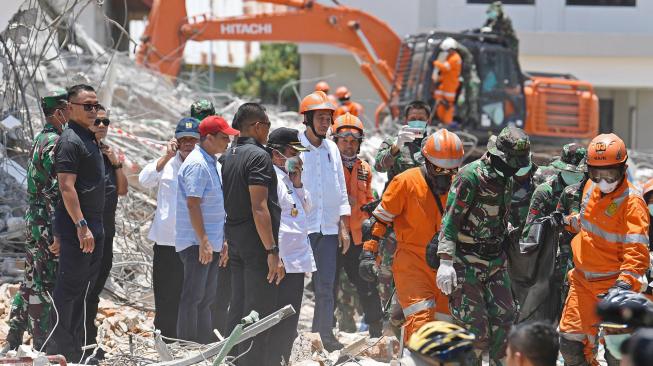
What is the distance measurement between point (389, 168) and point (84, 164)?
268 centimetres

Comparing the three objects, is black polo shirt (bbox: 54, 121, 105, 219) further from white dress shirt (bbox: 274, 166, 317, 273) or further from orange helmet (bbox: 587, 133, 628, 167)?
orange helmet (bbox: 587, 133, 628, 167)

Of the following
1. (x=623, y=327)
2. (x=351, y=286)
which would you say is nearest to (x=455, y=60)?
(x=351, y=286)

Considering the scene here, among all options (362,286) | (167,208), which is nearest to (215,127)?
(167,208)

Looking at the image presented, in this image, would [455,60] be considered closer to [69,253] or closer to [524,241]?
[524,241]

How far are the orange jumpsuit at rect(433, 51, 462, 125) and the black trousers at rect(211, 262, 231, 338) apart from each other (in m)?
8.41

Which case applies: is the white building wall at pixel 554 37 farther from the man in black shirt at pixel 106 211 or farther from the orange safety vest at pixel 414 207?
the orange safety vest at pixel 414 207

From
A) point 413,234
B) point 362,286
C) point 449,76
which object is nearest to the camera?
point 413,234

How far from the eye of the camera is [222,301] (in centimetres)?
866

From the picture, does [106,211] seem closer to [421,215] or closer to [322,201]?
[322,201]

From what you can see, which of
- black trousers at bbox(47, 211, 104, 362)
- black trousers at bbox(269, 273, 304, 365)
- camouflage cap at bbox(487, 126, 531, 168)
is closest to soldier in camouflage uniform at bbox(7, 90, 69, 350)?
black trousers at bbox(47, 211, 104, 362)

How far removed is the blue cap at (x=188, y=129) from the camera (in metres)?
8.67

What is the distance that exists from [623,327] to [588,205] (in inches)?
119

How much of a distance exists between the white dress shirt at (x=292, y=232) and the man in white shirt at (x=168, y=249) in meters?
0.94

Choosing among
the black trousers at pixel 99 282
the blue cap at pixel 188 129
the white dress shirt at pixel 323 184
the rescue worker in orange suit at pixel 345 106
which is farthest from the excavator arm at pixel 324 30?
the black trousers at pixel 99 282
